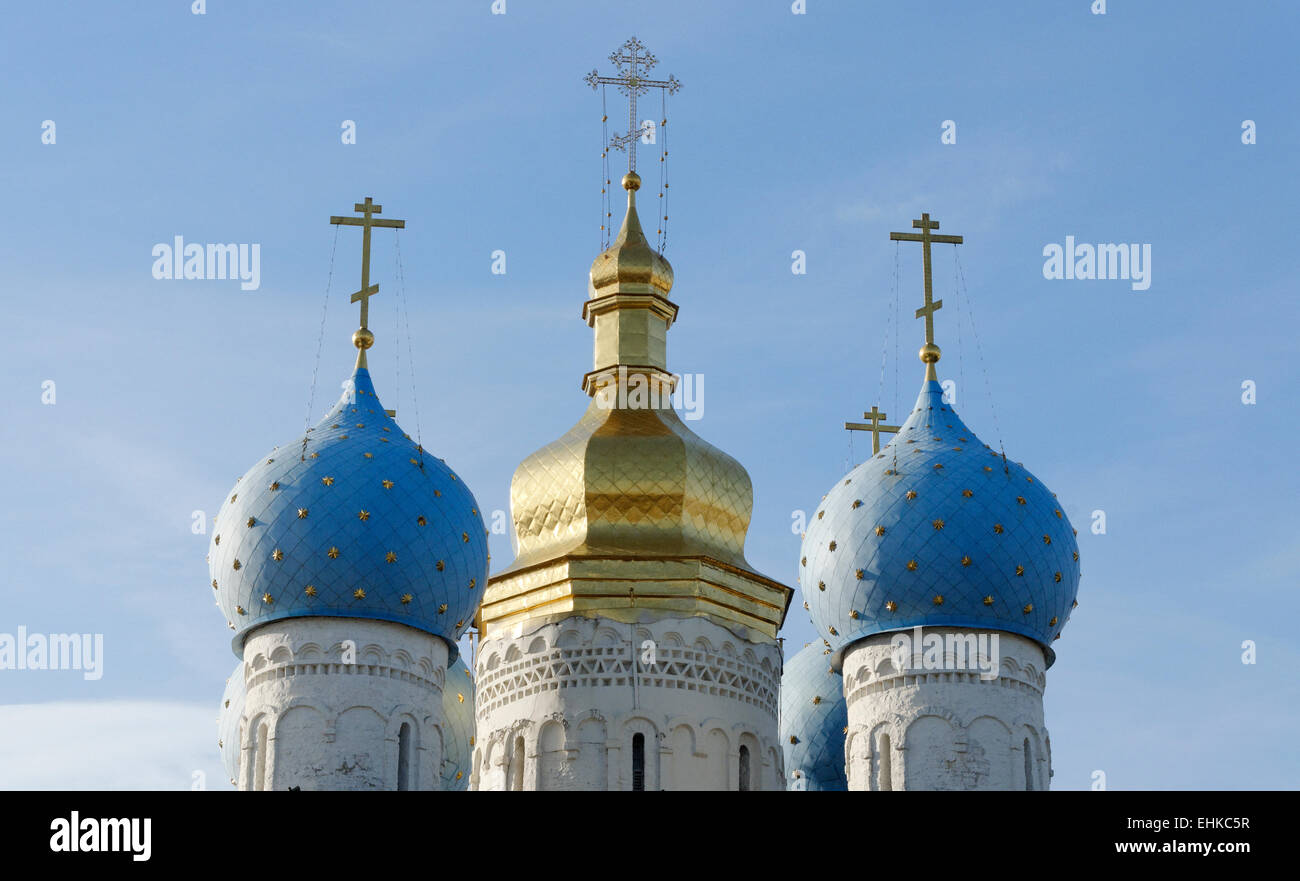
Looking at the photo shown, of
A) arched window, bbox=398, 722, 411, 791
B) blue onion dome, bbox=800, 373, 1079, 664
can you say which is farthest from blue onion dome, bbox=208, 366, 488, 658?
blue onion dome, bbox=800, 373, 1079, 664

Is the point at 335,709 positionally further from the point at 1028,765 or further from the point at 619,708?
the point at 1028,765

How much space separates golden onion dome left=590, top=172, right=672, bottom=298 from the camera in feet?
112

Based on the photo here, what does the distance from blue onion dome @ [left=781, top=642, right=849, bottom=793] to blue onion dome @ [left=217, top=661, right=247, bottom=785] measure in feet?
21.7

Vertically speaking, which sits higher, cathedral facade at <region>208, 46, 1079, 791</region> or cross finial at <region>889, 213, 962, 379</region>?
cross finial at <region>889, 213, 962, 379</region>

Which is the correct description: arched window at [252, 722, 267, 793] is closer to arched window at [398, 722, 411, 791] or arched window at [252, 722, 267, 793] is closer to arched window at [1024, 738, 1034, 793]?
arched window at [398, 722, 411, 791]

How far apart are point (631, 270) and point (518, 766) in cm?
687

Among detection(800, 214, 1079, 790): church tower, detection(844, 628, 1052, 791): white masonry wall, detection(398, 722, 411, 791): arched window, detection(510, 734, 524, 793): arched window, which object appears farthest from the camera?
detection(510, 734, 524, 793): arched window

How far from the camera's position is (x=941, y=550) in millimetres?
29891

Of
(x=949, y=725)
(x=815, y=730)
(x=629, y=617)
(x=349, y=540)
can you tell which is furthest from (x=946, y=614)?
(x=349, y=540)

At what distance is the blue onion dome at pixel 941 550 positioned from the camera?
29.9 metres
